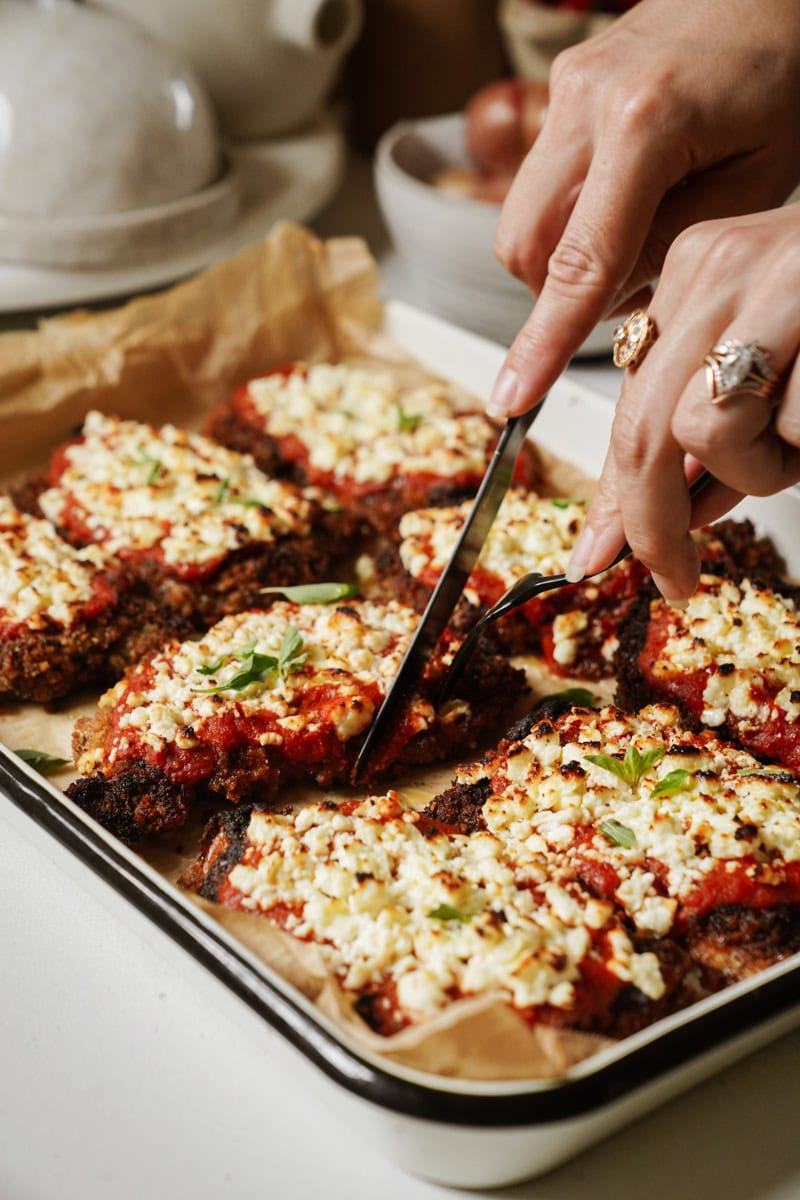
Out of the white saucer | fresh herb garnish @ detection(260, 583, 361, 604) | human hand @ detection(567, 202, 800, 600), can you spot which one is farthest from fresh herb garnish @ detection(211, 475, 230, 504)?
human hand @ detection(567, 202, 800, 600)

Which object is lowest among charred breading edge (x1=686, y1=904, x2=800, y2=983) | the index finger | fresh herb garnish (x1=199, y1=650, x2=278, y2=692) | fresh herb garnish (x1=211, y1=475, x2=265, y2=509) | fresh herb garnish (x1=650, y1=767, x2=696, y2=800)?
fresh herb garnish (x1=211, y1=475, x2=265, y2=509)

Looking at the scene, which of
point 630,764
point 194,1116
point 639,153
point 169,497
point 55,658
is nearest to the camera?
point 194,1116

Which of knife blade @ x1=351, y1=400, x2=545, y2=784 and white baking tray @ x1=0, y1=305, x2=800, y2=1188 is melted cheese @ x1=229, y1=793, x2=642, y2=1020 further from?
knife blade @ x1=351, y1=400, x2=545, y2=784

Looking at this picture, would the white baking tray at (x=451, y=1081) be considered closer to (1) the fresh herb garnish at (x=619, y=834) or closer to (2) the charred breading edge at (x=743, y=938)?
(2) the charred breading edge at (x=743, y=938)

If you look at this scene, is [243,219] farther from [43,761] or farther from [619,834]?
[619,834]

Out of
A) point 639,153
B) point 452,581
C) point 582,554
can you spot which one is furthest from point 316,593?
point 639,153

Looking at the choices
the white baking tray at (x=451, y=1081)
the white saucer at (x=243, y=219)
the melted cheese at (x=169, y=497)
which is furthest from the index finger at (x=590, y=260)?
the white saucer at (x=243, y=219)

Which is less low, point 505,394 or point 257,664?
point 505,394
